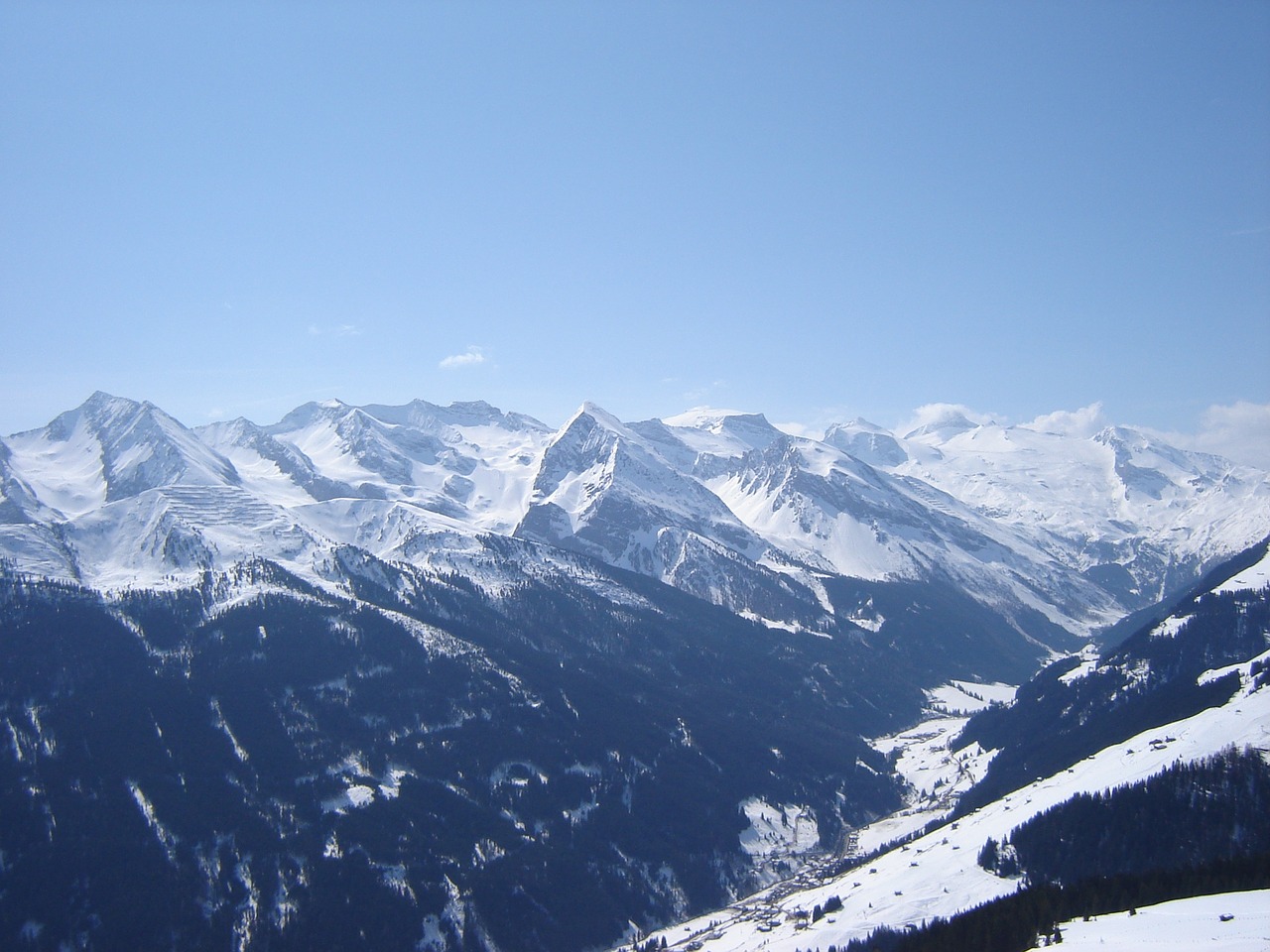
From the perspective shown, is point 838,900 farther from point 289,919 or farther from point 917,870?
point 289,919

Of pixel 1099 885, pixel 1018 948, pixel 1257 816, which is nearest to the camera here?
pixel 1018 948

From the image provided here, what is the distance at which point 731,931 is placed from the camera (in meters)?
200

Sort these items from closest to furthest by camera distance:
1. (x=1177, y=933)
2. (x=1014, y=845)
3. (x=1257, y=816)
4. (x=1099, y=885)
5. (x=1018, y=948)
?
(x=1177, y=933), (x=1018, y=948), (x=1099, y=885), (x=1257, y=816), (x=1014, y=845)

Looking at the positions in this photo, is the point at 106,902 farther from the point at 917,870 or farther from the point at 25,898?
the point at 917,870

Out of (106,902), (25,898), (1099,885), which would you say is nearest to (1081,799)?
(1099,885)

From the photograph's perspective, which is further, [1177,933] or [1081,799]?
[1081,799]

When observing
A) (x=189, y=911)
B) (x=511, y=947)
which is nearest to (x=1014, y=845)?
(x=511, y=947)

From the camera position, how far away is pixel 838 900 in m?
195

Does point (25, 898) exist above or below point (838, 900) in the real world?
above

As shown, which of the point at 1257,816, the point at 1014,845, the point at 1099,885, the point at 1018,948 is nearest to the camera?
the point at 1018,948

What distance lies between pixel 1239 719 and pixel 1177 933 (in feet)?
322

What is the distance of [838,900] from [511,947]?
2558 inches

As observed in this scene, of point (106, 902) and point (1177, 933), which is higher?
point (106, 902)

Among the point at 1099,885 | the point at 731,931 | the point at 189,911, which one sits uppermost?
the point at 189,911
